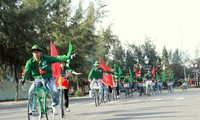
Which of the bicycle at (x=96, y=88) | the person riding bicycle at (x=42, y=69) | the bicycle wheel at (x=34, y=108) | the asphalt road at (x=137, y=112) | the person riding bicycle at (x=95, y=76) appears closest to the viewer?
the bicycle wheel at (x=34, y=108)

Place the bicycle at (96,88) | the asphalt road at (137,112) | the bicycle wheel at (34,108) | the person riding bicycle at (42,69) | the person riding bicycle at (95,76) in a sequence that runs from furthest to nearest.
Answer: the person riding bicycle at (95,76)
the bicycle at (96,88)
the asphalt road at (137,112)
the person riding bicycle at (42,69)
the bicycle wheel at (34,108)

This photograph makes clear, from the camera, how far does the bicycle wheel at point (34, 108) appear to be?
10.3 m

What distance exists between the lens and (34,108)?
1036 centimetres

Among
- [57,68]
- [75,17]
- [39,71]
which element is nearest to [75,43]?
[75,17]

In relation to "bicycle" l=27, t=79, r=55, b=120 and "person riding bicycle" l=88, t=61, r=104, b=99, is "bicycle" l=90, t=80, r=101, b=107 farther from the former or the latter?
"bicycle" l=27, t=79, r=55, b=120

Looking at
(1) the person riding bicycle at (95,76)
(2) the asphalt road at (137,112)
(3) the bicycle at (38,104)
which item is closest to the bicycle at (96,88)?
(1) the person riding bicycle at (95,76)

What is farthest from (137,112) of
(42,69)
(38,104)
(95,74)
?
(95,74)

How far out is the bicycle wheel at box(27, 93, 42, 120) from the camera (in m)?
10.3

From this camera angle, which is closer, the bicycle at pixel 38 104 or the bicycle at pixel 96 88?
the bicycle at pixel 38 104

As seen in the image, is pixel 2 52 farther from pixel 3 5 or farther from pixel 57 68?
pixel 57 68

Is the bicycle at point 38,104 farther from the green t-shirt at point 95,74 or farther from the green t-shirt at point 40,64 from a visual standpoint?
the green t-shirt at point 95,74

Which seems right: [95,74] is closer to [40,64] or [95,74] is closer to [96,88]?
[96,88]

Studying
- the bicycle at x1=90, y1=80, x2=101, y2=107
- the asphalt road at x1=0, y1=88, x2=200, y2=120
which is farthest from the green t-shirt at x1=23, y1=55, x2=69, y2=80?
the bicycle at x1=90, y1=80, x2=101, y2=107

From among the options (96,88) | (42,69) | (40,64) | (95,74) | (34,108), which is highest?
(95,74)
